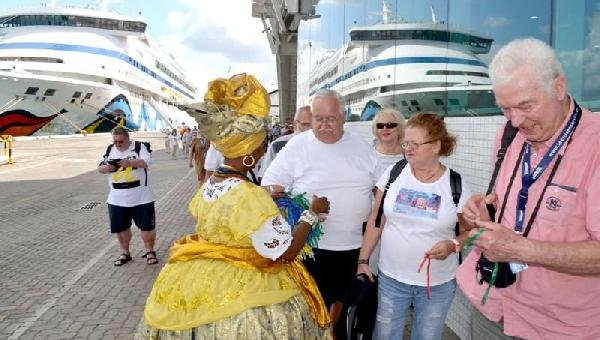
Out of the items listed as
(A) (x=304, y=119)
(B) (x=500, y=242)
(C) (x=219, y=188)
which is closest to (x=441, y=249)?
(B) (x=500, y=242)

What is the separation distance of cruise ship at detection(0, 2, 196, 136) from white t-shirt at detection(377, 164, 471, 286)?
4903 cm

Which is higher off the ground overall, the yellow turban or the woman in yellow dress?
the yellow turban

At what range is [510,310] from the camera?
1888 millimetres

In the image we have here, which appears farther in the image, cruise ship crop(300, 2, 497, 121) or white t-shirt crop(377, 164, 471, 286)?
cruise ship crop(300, 2, 497, 121)

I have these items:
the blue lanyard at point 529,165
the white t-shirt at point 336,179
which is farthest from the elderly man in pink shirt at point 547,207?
the white t-shirt at point 336,179

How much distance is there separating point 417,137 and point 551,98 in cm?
113

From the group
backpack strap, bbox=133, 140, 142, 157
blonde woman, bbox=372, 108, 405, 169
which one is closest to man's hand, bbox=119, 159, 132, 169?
backpack strap, bbox=133, 140, 142, 157

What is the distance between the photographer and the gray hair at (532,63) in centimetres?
162

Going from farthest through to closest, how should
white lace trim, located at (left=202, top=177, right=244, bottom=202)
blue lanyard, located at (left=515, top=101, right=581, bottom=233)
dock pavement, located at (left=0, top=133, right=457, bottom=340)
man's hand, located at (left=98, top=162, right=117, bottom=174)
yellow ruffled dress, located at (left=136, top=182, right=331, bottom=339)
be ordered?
man's hand, located at (left=98, top=162, right=117, bottom=174) < dock pavement, located at (left=0, top=133, right=457, bottom=340) < white lace trim, located at (left=202, top=177, right=244, bottom=202) < yellow ruffled dress, located at (left=136, top=182, right=331, bottom=339) < blue lanyard, located at (left=515, top=101, right=581, bottom=233)

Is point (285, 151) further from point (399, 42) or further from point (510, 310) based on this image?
point (399, 42)

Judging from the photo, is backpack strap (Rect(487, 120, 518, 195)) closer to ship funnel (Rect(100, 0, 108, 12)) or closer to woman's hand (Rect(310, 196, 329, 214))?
woman's hand (Rect(310, 196, 329, 214))

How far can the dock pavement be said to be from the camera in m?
4.71

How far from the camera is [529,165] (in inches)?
71.3

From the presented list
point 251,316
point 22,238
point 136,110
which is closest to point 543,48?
point 251,316
